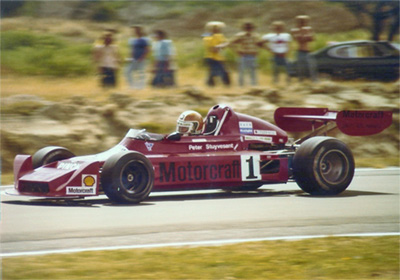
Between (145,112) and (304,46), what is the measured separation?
3303 millimetres

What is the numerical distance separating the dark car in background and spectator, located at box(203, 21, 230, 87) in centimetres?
210

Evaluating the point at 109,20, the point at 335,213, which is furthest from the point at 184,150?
the point at 109,20

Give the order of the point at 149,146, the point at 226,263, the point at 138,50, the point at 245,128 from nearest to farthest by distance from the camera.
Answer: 1. the point at 226,263
2. the point at 149,146
3. the point at 245,128
4. the point at 138,50

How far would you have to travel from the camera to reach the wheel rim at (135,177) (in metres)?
9.18

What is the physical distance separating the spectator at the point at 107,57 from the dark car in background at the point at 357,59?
13.1 ft

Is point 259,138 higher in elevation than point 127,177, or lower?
higher

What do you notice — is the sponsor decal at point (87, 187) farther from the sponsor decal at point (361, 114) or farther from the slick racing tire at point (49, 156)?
the sponsor decal at point (361, 114)

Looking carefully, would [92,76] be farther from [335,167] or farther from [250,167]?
[335,167]

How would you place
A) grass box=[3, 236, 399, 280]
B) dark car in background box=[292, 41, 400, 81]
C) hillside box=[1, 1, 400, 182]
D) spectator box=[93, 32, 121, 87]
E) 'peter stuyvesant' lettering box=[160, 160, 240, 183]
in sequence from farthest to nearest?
dark car in background box=[292, 41, 400, 81] < hillside box=[1, 1, 400, 182] < spectator box=[93, 32, 121, 87] < 'peter stuyvesant' lettering box=[160, 160, 240, 183] < grass box=[3, 236, 399, 280]

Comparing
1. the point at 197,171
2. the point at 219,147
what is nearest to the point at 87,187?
the point at 197,171

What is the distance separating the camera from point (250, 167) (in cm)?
1021

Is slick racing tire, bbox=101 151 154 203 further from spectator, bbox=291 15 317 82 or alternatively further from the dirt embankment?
spectator, bbox=291 15 317 82

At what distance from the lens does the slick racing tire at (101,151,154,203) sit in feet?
29.4

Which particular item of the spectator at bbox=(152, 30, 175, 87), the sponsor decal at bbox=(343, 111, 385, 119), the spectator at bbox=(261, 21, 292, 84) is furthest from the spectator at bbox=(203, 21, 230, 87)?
the sponsor decal at bbox=(343, 111, 385, 119)
